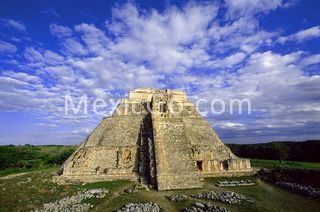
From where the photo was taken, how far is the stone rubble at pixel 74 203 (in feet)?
49.0

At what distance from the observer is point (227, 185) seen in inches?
789

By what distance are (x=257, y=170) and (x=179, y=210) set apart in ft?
38.9

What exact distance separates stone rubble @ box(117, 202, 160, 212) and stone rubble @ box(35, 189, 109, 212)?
216 cm

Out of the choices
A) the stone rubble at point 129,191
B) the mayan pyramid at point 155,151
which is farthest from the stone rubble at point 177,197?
the stone rubble at point 129,191

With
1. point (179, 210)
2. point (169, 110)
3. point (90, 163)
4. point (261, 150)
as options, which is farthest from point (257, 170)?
point (261, 150)

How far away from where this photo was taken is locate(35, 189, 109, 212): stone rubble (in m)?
14.9

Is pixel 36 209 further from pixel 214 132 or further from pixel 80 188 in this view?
pixel 214 132

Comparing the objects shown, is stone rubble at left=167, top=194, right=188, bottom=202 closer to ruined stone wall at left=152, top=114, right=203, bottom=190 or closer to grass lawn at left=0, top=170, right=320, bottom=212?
grass lawn at left=0, top=170, right=320, bottom=212

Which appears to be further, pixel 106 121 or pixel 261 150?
pixel 261 150

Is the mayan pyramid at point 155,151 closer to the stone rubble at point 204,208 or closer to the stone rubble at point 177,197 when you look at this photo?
the stone rubble at point 177,197

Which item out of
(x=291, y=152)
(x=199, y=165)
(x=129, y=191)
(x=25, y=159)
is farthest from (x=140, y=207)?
(x=291, y=152)

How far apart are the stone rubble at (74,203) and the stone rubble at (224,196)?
20.6ft

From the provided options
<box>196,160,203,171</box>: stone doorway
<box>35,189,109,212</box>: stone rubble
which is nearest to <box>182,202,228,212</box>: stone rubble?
<box>35,189,109,212</box>: stone rubble

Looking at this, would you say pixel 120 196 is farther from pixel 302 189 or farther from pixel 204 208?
pixel 302 189
